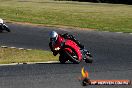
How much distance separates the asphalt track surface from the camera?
1399 cm

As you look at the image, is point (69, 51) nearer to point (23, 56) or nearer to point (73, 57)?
point (73, 57)

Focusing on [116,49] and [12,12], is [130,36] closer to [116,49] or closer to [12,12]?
[116,49]

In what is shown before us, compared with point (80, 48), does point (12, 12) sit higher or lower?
lower

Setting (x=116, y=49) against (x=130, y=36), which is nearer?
(x=116, y=49)

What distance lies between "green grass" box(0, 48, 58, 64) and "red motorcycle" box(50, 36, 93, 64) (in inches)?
52.2

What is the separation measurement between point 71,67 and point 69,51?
1.08 meters

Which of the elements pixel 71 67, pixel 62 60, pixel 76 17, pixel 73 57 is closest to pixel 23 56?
pixel 62 60

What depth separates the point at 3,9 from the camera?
41.3 metres

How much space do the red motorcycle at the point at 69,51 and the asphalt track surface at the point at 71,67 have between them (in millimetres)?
329

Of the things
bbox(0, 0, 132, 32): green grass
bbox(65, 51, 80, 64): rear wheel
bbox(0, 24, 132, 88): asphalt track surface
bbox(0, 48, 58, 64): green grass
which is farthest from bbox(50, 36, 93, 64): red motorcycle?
bbox(0, 0, 132, 32): green grass

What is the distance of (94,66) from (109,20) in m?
18.4

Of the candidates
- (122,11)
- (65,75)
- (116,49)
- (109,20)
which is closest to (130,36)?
(116,49)

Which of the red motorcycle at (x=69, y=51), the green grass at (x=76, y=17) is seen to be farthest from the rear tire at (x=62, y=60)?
the green grass at (x=76, y=17)

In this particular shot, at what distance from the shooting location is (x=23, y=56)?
19.8m
